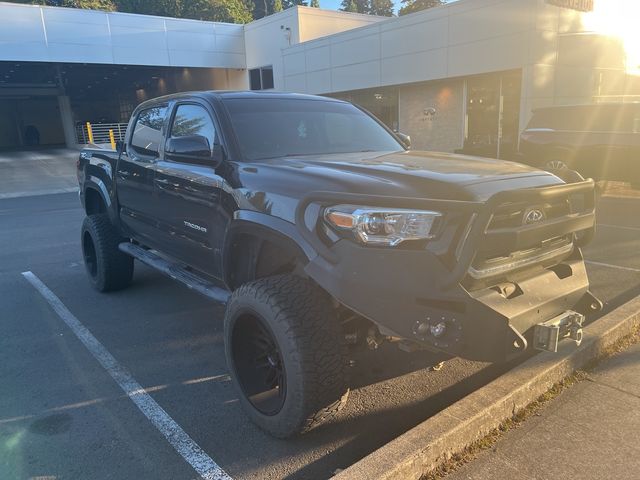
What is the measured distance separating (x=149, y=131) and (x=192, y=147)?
Result: 1.56 m

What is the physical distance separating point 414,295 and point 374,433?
107 centimetres

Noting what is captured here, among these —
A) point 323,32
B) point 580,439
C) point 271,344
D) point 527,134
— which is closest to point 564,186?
point 580,439

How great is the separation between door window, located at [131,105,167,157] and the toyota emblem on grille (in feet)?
10.5

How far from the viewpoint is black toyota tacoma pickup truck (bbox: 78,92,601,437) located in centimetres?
244

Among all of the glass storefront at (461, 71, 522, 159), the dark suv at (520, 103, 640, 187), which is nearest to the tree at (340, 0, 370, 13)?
the glass storefront at (461, 71, 522, 159)

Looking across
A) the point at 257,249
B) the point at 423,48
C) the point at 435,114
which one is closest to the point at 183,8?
the point at 423,48

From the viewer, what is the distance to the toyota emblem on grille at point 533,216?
2.74 m

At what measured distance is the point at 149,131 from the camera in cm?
491

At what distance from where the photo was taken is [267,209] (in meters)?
3.05

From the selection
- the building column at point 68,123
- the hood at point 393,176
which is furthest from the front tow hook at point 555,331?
the building column at point 68,123

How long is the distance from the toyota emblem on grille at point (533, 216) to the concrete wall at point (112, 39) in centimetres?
3082

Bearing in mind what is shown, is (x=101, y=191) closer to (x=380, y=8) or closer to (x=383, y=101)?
(x=383, y=101)

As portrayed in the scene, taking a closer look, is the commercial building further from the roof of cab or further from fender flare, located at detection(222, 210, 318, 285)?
fender flare, located at detection(222, 210, 318, 285)

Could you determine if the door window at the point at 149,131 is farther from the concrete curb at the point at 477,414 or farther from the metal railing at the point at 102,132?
the metal railing at the point at 102,132
